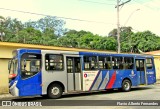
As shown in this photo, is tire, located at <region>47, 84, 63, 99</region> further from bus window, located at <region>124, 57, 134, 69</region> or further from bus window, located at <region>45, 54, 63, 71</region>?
bus window, located at <region>124, 57, 134, 69</region>

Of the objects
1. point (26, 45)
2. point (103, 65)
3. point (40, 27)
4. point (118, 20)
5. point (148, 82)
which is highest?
point (40, 27)

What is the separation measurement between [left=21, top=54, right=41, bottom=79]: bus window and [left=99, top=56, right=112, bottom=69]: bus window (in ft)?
14.8

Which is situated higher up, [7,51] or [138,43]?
[138,43]

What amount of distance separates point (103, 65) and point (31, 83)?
536 cm

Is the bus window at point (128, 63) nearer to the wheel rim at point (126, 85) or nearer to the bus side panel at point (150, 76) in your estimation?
the wheel rim at point (126, 85)

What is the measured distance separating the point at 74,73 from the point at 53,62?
1.57 m

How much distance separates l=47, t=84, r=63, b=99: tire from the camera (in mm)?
14828

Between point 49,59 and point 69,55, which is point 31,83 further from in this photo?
point 69,55

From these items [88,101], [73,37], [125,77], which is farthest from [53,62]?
[73,37]

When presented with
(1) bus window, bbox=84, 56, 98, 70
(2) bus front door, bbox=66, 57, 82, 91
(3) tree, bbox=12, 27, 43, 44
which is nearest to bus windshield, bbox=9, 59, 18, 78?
(2) bus front door, bbox=66, 57, 82, 91

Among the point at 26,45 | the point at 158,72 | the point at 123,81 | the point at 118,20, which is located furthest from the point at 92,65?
the point at 158,72

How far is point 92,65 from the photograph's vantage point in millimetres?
16875

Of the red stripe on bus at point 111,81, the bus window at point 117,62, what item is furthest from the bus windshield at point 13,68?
the bus window at point 117,62

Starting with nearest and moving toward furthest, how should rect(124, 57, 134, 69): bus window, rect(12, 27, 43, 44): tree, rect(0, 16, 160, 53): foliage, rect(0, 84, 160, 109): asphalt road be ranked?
1. rect(0, 84, 160, 109): asphalt road
2. rect(124, 57, 134, 69): bus window
3. rect(12, 27, 43, 44): tree
4. rect(0, 16, 160, 53): foliage
